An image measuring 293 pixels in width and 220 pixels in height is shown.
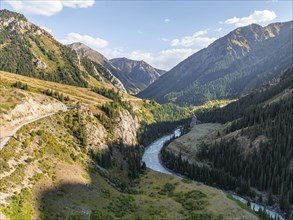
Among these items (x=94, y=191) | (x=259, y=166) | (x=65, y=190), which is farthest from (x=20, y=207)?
(x=259, y=166)

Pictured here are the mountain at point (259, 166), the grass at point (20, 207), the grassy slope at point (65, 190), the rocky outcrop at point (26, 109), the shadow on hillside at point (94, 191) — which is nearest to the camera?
the grass at point (20, 207)

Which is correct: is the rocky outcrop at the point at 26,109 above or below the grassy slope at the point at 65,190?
Answer: above

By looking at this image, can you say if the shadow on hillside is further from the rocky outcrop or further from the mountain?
the mountain

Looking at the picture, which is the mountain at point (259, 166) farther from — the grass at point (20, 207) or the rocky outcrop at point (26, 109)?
the grass at point (20, 207)

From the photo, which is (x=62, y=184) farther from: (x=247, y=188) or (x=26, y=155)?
(x=247, y=188)

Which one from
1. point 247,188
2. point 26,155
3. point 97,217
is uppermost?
point 26,155

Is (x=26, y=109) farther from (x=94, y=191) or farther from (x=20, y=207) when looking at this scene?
(x=20, y=207)

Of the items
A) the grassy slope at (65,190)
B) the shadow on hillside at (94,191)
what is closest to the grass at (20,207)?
the grassy slope at (65,190)

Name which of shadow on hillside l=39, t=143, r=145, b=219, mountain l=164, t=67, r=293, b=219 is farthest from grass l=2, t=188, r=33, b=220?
mountain l=164, t=67, r=293, b=219

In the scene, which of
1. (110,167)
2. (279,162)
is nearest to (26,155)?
(110,167)
